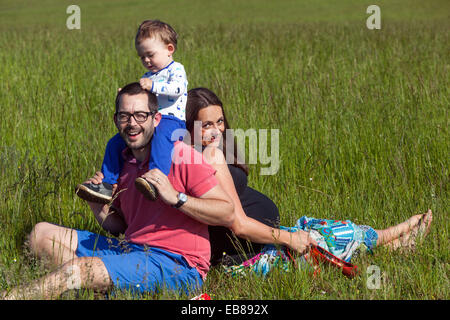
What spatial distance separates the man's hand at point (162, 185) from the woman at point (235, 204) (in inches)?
15.5

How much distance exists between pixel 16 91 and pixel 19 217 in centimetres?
293

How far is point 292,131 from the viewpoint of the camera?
5.02 meters

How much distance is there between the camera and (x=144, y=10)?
31.2 meters

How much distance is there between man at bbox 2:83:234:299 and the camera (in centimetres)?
272

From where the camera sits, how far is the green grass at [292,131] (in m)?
3.16

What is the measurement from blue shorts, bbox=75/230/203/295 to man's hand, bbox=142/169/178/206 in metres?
0.25

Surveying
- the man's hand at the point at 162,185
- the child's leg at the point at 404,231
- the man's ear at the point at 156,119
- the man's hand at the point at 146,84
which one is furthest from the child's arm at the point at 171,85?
the child's leg at the point at 404,231

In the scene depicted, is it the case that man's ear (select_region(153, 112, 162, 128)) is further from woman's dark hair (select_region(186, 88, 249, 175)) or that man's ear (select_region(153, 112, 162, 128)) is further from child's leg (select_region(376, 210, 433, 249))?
child's leg (select_region(376, 210, 433, 249))

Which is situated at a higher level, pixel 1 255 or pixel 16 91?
pixel 16 91

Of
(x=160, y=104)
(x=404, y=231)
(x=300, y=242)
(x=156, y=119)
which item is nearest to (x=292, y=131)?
(x=404, y=231)

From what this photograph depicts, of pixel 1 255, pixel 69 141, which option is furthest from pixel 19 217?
pixel 69 141

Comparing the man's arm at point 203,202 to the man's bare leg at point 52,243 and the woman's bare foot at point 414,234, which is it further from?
the woman's bare foot at point 414,234

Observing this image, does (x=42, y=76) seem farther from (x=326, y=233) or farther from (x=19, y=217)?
(x=326, y=233)

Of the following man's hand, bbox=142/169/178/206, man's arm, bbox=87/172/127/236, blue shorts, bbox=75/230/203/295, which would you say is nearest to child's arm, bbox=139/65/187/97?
man's hand, bbox=142/169/178/206
